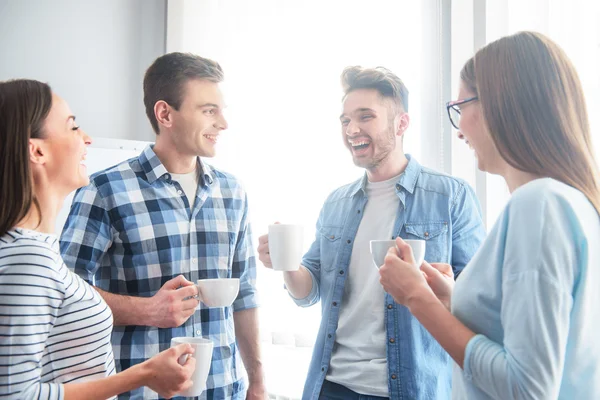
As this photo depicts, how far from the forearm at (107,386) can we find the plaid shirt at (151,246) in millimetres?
452

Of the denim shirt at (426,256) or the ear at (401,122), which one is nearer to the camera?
the denim shirt at (426,256)

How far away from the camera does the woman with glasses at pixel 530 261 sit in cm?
84

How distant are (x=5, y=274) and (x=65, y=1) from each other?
258 centimetres

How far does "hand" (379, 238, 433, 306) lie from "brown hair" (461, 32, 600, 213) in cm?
29

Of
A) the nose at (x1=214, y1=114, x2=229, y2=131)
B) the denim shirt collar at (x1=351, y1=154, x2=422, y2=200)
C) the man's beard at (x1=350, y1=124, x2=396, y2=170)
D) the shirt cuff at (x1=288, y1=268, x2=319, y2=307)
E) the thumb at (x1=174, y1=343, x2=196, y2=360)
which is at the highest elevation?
the nose at (x1=214, y1=114, x2=229, y2=131)

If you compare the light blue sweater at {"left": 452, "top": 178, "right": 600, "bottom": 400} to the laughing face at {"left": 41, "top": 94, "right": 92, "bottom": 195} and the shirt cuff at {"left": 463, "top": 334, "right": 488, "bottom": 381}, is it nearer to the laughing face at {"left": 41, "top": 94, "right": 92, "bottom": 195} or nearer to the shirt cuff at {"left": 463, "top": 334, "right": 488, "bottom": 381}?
the shirt cuff at {"left": 463, "top": 334, "right": 488, "bottom": 381}

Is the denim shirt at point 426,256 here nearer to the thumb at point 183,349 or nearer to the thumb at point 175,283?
the thumb at point 175,283

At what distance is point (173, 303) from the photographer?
1425 mm

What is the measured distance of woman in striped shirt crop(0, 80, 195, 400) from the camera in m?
0.99

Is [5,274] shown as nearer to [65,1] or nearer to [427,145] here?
[427,145]

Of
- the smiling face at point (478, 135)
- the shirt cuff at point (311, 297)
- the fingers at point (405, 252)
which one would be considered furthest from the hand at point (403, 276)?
the shirt cuff at point (311, 297)

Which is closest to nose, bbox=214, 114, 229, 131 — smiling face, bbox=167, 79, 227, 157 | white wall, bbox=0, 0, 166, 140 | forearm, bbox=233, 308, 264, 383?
smiling face, bbox=167, 79, 227, 157

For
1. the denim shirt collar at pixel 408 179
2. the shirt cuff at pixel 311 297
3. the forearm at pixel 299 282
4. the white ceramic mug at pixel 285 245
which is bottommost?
the shirt cuff at pixel 311 297

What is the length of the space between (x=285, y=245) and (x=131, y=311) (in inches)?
19.3
